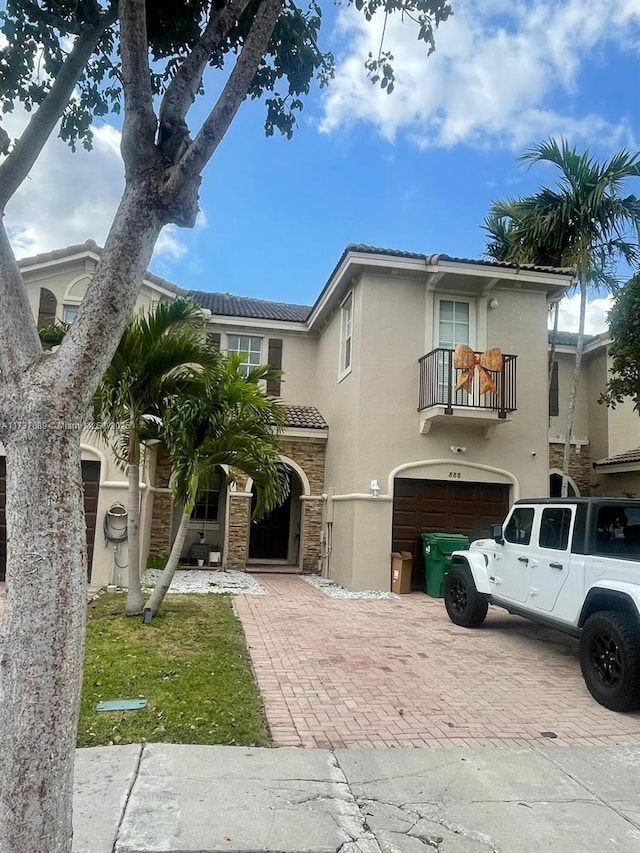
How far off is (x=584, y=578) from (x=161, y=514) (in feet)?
36.4

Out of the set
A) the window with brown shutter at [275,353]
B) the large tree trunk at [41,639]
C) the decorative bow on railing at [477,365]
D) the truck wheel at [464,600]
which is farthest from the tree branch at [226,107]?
the window with brown shutter at [275,353]

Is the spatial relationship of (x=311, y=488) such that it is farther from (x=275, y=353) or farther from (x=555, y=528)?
(x=555, y=528)

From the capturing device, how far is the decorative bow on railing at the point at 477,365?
12352mm

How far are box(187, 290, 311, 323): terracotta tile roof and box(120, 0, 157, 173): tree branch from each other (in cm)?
1256

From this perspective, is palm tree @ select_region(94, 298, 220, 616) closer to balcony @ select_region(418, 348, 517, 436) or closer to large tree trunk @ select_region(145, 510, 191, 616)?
large tree trunk @ select_region(145, 510, 191, 616)

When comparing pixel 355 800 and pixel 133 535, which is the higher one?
pixel 133 535

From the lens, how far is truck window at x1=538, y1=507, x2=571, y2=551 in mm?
7145

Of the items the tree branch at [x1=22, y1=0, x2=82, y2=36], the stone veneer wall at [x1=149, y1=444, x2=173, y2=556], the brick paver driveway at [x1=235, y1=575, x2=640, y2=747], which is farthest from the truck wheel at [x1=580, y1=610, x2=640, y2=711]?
the stone veneer wall at [x1=149, y1=444, x2=173, y2=556]

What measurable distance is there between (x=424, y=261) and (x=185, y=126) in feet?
32.3

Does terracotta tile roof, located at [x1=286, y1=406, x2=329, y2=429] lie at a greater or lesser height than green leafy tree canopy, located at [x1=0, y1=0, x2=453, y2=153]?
lesser

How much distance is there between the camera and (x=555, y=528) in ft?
24.2

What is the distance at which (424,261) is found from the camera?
42.0 ft

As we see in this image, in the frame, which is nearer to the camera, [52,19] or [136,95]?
[136,95]

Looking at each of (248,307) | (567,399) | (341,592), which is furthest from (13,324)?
(567,399)
